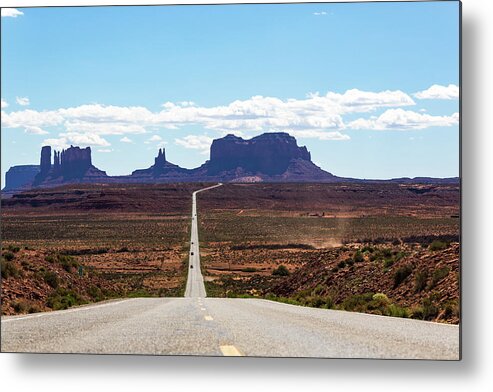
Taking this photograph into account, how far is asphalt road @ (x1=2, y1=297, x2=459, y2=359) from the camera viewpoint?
34.3 feet

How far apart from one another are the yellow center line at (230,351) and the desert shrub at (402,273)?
456 inches

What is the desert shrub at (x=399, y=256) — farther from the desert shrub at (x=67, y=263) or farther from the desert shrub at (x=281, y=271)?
the desert shrub at (x=281, y=271)

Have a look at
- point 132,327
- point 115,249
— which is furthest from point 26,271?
point 115,249

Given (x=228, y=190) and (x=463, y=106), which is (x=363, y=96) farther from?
(x=228, y=190)

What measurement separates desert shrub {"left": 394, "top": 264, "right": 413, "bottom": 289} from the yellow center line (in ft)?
38.0

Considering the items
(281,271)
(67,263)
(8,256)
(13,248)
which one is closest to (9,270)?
(8,256)

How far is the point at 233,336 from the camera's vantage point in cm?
1130

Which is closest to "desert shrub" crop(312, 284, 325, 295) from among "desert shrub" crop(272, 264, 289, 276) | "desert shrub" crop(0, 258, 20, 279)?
"desert shrub" crop(0, 258, 20, 279)

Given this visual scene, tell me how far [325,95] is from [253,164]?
347ft

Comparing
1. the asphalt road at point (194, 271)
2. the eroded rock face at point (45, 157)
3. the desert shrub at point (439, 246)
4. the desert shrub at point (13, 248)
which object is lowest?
the asphalt road at point (194, 271)


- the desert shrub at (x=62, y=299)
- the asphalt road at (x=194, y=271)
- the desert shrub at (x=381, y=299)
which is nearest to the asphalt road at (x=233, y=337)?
the desert shrub at (x=62, y=299)

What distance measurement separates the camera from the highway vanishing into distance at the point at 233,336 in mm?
10445

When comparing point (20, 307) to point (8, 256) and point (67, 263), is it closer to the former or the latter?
point (8, 256)

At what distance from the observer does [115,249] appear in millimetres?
41188
